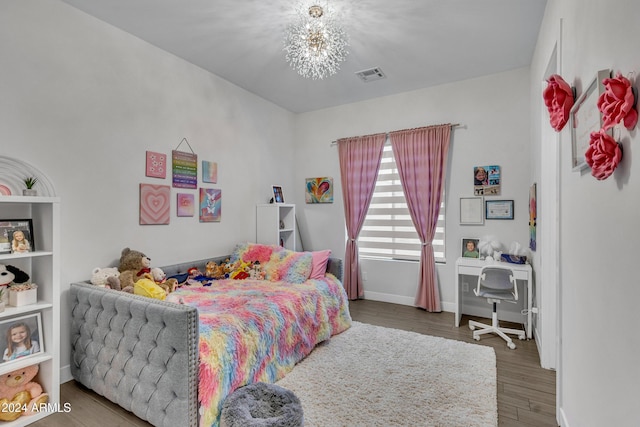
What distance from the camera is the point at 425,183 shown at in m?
4.02

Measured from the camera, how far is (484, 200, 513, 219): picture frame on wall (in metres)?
3.60

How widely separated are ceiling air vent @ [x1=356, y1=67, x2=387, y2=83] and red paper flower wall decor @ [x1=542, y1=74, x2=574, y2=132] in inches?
82.5

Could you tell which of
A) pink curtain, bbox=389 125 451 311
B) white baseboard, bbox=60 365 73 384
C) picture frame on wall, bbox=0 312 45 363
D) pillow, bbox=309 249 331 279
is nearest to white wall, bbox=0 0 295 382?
white baseboard, bbox=60 365 73 384

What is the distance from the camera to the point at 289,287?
2.96 meters

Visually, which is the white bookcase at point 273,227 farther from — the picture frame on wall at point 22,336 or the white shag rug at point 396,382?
the picture frame on wall at point 22,336

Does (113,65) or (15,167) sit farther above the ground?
(113,65)

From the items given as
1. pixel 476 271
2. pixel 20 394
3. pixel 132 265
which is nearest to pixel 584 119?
pixel 476 271

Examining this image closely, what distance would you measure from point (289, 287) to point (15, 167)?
7.28 ft

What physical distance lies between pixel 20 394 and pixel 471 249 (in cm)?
412

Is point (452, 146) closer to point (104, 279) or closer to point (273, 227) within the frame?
point (273, 227)

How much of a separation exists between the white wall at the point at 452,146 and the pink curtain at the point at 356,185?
0.15 m

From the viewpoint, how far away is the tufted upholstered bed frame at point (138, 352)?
1713 millimetres

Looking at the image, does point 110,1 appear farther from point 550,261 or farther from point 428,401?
point 550,261

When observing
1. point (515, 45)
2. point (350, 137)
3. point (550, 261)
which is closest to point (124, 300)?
point (550, 261)
